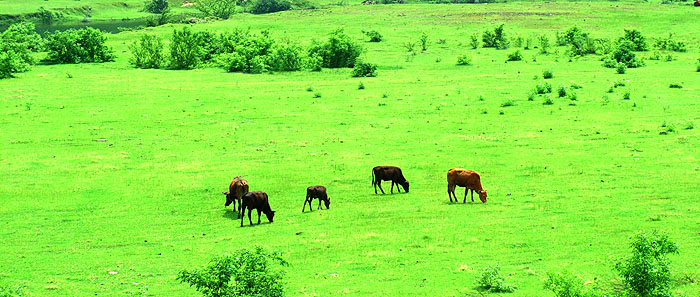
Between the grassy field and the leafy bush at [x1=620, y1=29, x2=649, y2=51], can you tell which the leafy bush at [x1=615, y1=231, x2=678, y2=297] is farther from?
the leafy bush at [x1=620, y1=29, x2=649, y2=51]

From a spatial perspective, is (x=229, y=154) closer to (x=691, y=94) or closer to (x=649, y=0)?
(x=691, y=94)

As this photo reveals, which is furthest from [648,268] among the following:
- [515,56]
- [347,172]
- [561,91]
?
[515,56]

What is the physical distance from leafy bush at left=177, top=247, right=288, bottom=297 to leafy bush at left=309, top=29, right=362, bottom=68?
A: 152 ft

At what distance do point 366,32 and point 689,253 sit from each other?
62231 millimetres

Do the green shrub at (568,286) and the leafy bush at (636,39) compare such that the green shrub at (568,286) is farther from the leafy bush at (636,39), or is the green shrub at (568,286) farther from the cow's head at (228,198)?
the leafy bush at (636,39)

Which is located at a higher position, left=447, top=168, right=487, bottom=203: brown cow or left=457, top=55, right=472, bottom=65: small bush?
left=457, top=55, right=472, bottom=65: small bush

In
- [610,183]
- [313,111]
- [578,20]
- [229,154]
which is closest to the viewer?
[610,183]

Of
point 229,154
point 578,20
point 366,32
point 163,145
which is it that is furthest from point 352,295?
point 578,20

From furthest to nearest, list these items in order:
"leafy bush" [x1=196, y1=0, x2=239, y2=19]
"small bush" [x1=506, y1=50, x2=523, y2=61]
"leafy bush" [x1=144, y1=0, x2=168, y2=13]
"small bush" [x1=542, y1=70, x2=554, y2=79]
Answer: "leafy bush" [x1=144, y1=0, x2=168, y2=13] → "leafy bush" [x1=196, y1=0, x2=239, y2=19] → "small bush" [x1=506, y1=50, x2=523, y2=61] → "small bush" [x1=542, y1=70, x2=554, y2=79]

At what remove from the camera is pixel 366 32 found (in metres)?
78.1

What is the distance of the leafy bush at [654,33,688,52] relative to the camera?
6450 centimetres

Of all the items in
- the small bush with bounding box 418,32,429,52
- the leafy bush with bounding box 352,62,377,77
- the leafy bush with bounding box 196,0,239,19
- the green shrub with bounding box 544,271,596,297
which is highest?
the leafy bush with bounding box 196,0,239,19

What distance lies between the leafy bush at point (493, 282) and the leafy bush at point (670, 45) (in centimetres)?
5605

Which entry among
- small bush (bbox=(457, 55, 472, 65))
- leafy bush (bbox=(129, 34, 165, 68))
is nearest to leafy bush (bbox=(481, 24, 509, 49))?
small bush (bbox=(457, 55, 472, 65))
